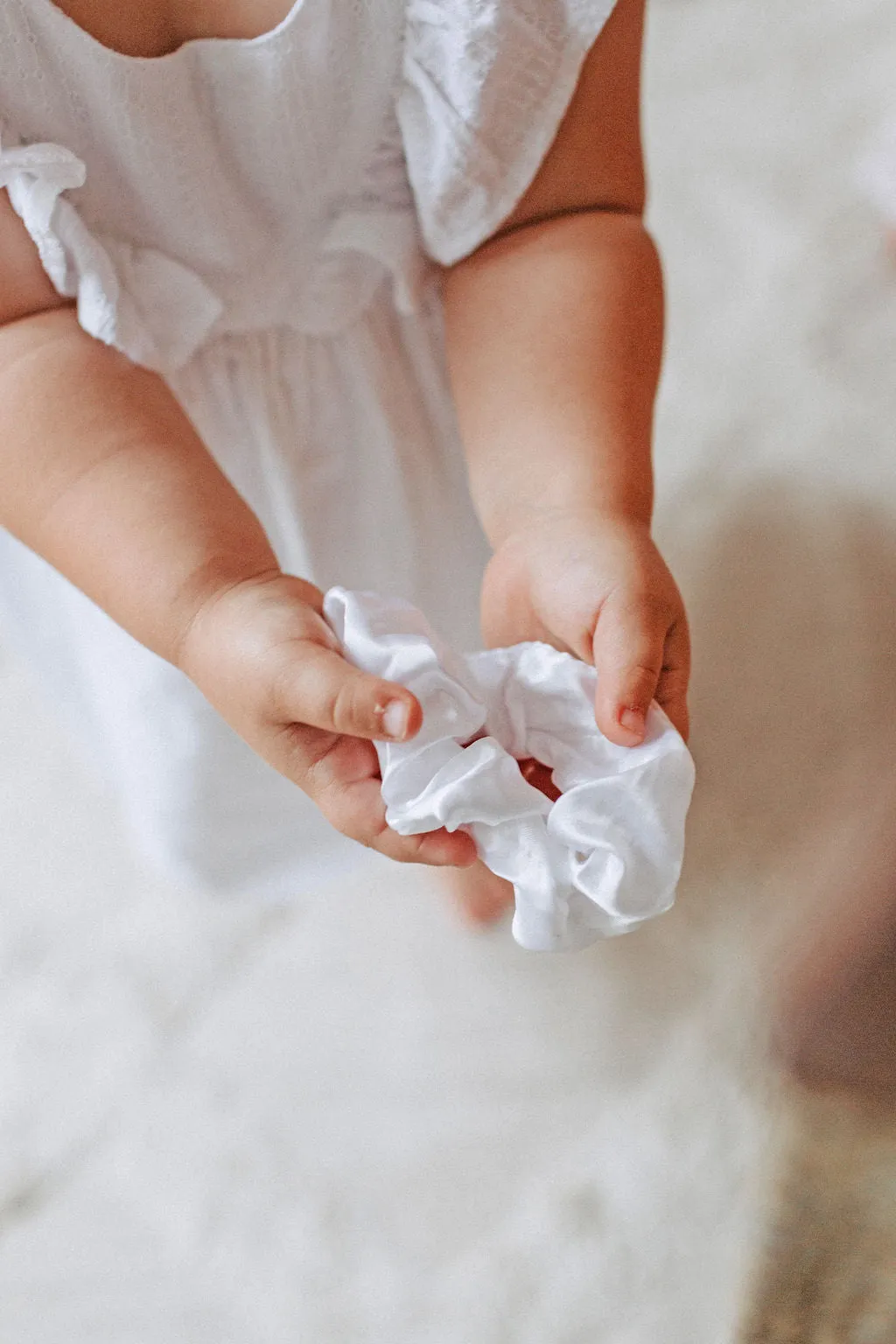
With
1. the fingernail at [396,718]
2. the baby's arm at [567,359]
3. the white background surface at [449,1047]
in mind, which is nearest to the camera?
the fingernail at [396,718]

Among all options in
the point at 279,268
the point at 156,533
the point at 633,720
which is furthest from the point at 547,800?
the point at 279,268

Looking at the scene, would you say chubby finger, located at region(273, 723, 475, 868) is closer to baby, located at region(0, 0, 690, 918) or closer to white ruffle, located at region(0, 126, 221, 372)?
baby, located at region(0, 0, 690, 918)

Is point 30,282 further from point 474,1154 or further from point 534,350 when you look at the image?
point 474,1154

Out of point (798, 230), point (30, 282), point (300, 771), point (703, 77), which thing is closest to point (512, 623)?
point (300, 771)

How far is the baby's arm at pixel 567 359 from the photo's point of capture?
45 cm

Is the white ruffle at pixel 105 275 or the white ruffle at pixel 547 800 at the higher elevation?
the white ruffle at pixel 105 275

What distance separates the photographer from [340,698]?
0.36 meters

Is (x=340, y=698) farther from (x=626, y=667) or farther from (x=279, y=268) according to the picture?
(x=279, y=268)

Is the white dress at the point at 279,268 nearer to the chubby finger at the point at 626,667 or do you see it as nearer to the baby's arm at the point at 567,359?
the baby's arm at the point at 567,359

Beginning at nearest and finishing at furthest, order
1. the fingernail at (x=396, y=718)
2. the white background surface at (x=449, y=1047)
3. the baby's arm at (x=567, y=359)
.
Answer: the fingernail at (x=396, y=718) < the baby's arm at (x=567, y=359) < the white background surface at (x=449, y=1047)

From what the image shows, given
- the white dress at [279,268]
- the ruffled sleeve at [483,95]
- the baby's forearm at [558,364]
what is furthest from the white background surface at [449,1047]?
the ruffled sleeve at [483,95]

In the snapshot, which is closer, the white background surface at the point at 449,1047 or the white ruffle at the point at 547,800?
the white ruffle at the point at 547,800

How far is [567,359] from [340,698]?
7.8 inches

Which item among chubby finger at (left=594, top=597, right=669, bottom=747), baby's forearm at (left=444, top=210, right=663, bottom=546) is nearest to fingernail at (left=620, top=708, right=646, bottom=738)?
chubby finger at (left=594, top=597, right=669, bottom=747)
